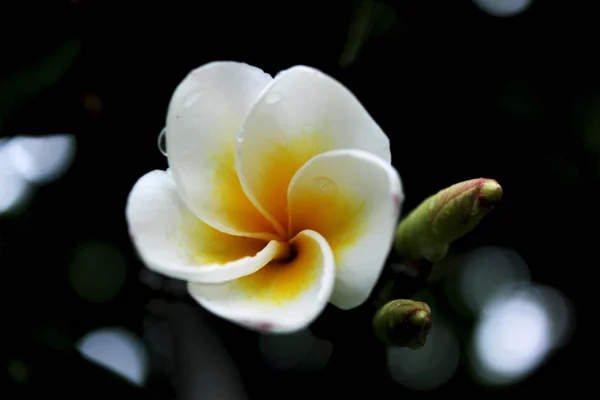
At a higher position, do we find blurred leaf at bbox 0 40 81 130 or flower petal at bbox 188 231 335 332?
flower petal at bbox 188 231 335 332

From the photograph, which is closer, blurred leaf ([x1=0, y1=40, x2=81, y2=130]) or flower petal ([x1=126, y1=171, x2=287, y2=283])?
flower petal ([x1=126, y1=171, x2=287, y2=283])

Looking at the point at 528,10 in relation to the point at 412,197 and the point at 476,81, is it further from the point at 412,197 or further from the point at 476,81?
the point at 412,197

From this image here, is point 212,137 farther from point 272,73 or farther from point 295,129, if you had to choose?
point 272,73

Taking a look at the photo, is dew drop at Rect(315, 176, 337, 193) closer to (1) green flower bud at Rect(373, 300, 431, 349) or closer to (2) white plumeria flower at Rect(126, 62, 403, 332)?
(2) white plumeria flower at Rect(126, 62, 403, 332)

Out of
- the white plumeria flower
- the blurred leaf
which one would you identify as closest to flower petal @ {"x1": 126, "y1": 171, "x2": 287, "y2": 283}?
the white plumeria flower

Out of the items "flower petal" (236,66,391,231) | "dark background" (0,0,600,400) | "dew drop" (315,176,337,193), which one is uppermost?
"flower petal" (236,66,391,231)

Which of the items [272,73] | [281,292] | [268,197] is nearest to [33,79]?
[272,73]

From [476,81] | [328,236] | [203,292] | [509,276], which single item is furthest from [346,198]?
[509,276]
